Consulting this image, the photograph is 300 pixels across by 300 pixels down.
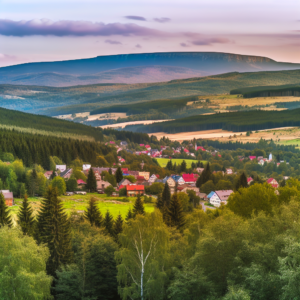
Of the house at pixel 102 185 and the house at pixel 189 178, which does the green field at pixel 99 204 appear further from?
the house at pixel 189 178

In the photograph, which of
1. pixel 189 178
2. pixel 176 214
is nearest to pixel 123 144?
pixel 189 178

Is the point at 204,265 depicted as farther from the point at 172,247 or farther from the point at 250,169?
the point at 250,169

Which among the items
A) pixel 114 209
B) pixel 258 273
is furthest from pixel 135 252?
pixel 114 209

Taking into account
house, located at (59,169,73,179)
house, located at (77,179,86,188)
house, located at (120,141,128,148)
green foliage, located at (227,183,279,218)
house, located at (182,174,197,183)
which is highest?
green foliage, located at (227,183,279,218)

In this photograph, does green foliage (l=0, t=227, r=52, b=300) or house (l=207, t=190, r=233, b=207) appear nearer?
green foliage (l=0, t=227, r=52, b=300)

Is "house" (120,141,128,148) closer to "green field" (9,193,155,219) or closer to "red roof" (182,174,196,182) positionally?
"red roof" (182,174,196,182)

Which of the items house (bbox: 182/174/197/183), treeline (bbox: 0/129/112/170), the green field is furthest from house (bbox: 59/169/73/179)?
house (bbox: 182/174/197/183)

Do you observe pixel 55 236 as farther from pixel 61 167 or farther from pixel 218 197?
pixel 61 167
